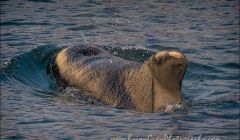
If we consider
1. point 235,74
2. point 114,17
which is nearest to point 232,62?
point 235,74

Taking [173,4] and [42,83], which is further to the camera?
[173,4]

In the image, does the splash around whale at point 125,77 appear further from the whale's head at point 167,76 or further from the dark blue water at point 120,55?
the dark blue water at point 120,55

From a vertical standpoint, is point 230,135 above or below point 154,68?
below

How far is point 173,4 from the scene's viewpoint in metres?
18.5

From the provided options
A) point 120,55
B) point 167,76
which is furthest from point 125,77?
point 120,55

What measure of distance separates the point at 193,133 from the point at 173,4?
11205 millimetres

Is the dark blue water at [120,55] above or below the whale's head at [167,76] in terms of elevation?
below

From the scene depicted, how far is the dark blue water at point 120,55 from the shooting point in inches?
312

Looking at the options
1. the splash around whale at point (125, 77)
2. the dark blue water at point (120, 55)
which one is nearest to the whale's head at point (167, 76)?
the splash around whale at point (125, 77)

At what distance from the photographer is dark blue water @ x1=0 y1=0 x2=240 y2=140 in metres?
7.93

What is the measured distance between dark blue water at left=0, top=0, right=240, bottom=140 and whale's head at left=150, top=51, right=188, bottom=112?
0.70ft

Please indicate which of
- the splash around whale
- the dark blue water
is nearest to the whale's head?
the splash around whale

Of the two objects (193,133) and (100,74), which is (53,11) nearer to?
(100,74)

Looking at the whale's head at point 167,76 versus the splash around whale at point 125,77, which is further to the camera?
the splash around whale at point 125,77
